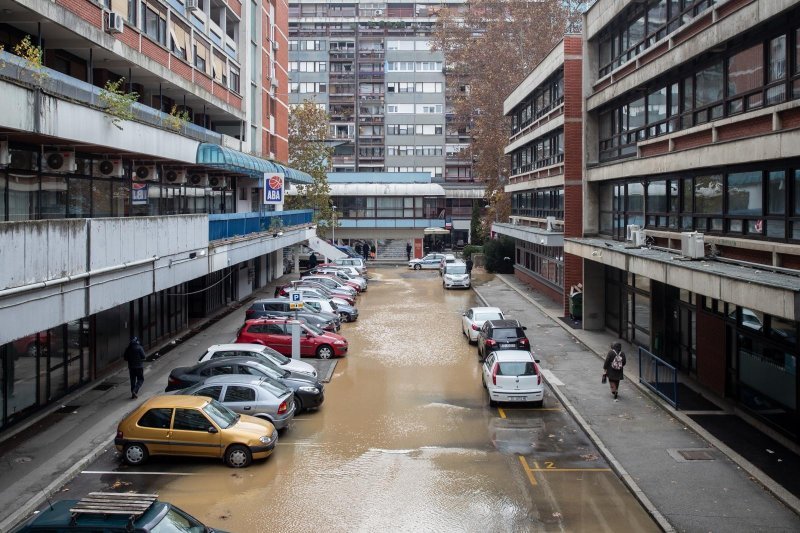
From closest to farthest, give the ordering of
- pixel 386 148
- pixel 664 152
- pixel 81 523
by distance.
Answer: pixel 81 523 → pixel 664 152 → pixel 386 148

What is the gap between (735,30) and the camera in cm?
1662

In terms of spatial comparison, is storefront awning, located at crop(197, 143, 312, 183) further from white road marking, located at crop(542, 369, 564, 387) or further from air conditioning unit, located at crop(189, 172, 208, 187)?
white road marking, located at crop(542, 369, 564, 387)

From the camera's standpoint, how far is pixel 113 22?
22.2 meters

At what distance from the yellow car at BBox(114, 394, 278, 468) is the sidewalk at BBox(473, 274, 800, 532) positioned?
735 centimetres

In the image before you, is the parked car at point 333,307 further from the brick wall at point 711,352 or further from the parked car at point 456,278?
the brick wall at point 711,352

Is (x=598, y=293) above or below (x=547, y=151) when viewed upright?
below

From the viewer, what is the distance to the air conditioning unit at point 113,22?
2214cm

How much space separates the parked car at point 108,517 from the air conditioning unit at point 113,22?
648 inches

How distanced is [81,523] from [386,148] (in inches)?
3321

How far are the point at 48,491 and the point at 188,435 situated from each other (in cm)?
267

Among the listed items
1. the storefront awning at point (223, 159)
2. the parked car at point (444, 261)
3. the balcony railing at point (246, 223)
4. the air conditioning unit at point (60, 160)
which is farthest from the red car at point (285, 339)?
the parked car at point (444, 261)

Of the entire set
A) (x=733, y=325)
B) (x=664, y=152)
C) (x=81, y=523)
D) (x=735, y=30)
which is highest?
(x=735, y=30)

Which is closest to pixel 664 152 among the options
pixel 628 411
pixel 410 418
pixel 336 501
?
pixel 628 411

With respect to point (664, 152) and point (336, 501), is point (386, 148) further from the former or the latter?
point (336, 501)
